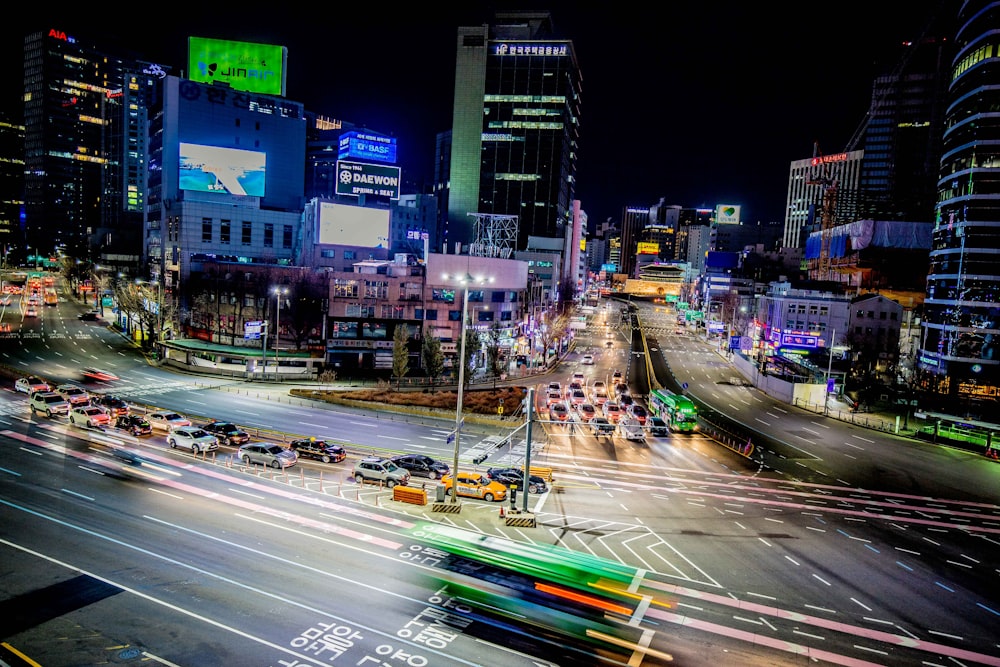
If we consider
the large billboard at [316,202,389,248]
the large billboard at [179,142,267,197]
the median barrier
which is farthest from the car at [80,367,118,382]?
the median barrier

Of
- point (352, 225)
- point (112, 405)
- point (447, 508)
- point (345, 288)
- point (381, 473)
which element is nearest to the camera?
point (447, 508)

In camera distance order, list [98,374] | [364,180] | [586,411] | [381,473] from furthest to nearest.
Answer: [364,180], [98,374], [586,411], [381,473]

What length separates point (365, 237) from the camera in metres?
86.1

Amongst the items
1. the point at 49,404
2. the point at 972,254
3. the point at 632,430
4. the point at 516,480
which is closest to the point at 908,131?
the point at 972,254

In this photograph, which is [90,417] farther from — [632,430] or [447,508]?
[632,430]

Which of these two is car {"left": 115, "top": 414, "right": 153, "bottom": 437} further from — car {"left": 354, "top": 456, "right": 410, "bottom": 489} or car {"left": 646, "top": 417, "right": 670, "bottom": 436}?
car {"left": 646, "top": 417, "right": 670, "bottom": 436}

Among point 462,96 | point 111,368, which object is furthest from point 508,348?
point 462,96

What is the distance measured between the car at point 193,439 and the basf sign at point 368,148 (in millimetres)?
61781

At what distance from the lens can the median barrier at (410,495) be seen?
30.2 meters

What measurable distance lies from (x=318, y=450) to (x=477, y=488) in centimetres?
1121

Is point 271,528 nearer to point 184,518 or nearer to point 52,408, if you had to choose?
point 184,518

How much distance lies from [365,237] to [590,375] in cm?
3774

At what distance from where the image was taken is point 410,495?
3027cm

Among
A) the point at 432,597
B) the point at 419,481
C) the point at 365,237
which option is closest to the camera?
the point at 432,597
